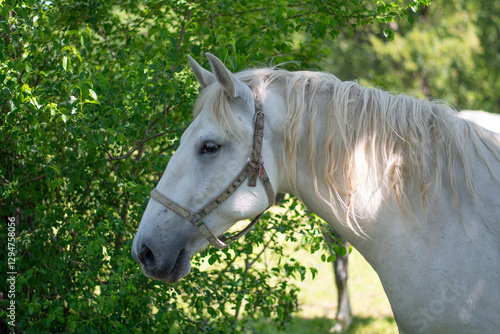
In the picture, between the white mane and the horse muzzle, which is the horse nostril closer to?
the horse muzzle

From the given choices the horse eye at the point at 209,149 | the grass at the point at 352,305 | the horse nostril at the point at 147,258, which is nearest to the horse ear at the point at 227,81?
the horse eye at the point at 209,149

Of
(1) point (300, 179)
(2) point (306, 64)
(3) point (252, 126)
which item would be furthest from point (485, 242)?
(2) point (306, 64)

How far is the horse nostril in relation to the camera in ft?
6.16

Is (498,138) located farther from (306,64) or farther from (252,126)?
(306,64)

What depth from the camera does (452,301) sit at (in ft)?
5.86

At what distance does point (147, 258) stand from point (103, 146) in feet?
3.64

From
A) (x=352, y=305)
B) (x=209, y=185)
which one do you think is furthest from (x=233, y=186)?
(x=352, y=305)

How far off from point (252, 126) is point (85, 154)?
4.41ft
